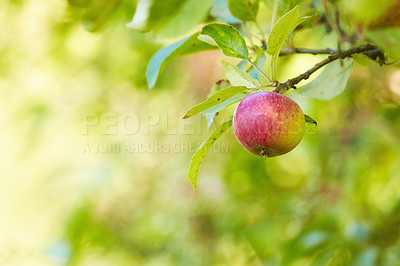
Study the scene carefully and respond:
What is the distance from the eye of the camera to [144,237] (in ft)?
4.89

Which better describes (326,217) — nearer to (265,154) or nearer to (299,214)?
(299,214)

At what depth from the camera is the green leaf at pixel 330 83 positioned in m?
0.62

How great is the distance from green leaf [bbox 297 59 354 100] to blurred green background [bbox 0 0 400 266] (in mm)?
398

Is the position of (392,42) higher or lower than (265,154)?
higher

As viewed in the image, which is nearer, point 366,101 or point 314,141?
point 314,141

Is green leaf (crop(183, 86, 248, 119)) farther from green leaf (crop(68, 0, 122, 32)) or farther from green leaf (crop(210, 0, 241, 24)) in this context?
green leaf (crop(68, 0, 122, 32))

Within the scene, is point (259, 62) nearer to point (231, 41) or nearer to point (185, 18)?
point (231, 41)

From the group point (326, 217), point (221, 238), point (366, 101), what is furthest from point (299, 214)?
point (366, 101)

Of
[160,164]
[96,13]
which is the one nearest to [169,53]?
[96,13]

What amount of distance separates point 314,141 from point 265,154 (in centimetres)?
72

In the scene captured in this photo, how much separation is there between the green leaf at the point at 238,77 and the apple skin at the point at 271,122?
0.09 ft

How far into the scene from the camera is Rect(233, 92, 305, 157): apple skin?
0.47 metres

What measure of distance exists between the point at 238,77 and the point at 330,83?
0.61 ft

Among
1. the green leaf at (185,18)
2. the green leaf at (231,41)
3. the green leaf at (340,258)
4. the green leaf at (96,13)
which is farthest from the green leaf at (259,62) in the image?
the green leaf at (340,258)
